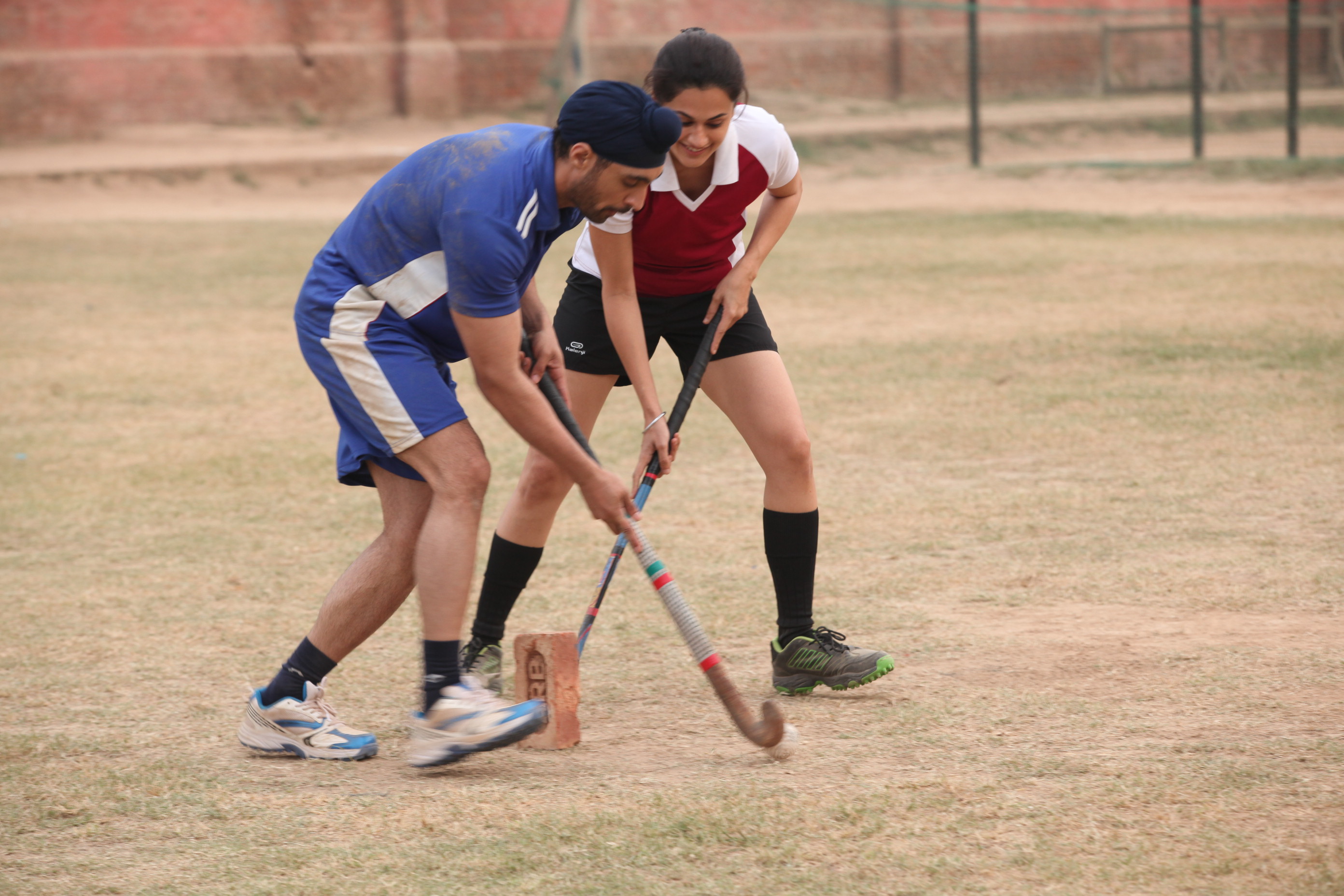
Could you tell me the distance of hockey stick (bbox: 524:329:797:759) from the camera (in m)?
3.41

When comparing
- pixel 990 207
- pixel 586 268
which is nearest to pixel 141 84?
pixel 990 207

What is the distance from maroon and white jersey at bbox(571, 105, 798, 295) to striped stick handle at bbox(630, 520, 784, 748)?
2.97 ft

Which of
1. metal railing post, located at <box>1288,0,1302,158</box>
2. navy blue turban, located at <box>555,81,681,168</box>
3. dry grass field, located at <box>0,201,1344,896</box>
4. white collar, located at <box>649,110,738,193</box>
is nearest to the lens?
dry grass field, located at <box>0,201,1344,896</box>

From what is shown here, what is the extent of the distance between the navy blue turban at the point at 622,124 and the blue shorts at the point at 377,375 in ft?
2.23

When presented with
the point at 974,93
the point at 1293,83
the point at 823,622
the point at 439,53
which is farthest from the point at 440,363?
the point at 439,53

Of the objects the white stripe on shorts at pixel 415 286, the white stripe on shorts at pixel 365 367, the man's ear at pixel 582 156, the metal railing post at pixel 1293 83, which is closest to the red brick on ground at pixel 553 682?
the white stripe on shorts at pixel 365 367

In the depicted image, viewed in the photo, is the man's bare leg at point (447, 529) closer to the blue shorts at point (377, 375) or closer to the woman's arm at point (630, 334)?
the blue shorts at point (377, 375)

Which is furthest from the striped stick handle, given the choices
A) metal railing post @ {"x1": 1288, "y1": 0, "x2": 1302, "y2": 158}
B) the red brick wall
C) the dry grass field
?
the red brick wall

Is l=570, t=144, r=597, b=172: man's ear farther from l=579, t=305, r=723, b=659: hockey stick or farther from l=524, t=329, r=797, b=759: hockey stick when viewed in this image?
l=579, t=305, r=723, b=659: hockey stick

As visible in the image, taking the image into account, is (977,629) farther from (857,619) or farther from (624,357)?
(624,357)

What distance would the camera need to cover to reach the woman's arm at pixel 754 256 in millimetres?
4012

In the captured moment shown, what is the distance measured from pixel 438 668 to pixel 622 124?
1.37 meters

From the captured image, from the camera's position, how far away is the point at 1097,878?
9.03 ft

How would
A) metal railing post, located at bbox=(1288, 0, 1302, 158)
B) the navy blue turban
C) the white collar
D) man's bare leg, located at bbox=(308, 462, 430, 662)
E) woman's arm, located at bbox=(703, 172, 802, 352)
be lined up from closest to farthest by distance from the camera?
the navy blue turban → man's bare leg, located at bbox=(308, 462, 430, 662) → the white collar → woman's arm, located at bbox=(703, 172, 802, 352) → metal railing post, located at bbox=(1288, 0, 1302, 158)
